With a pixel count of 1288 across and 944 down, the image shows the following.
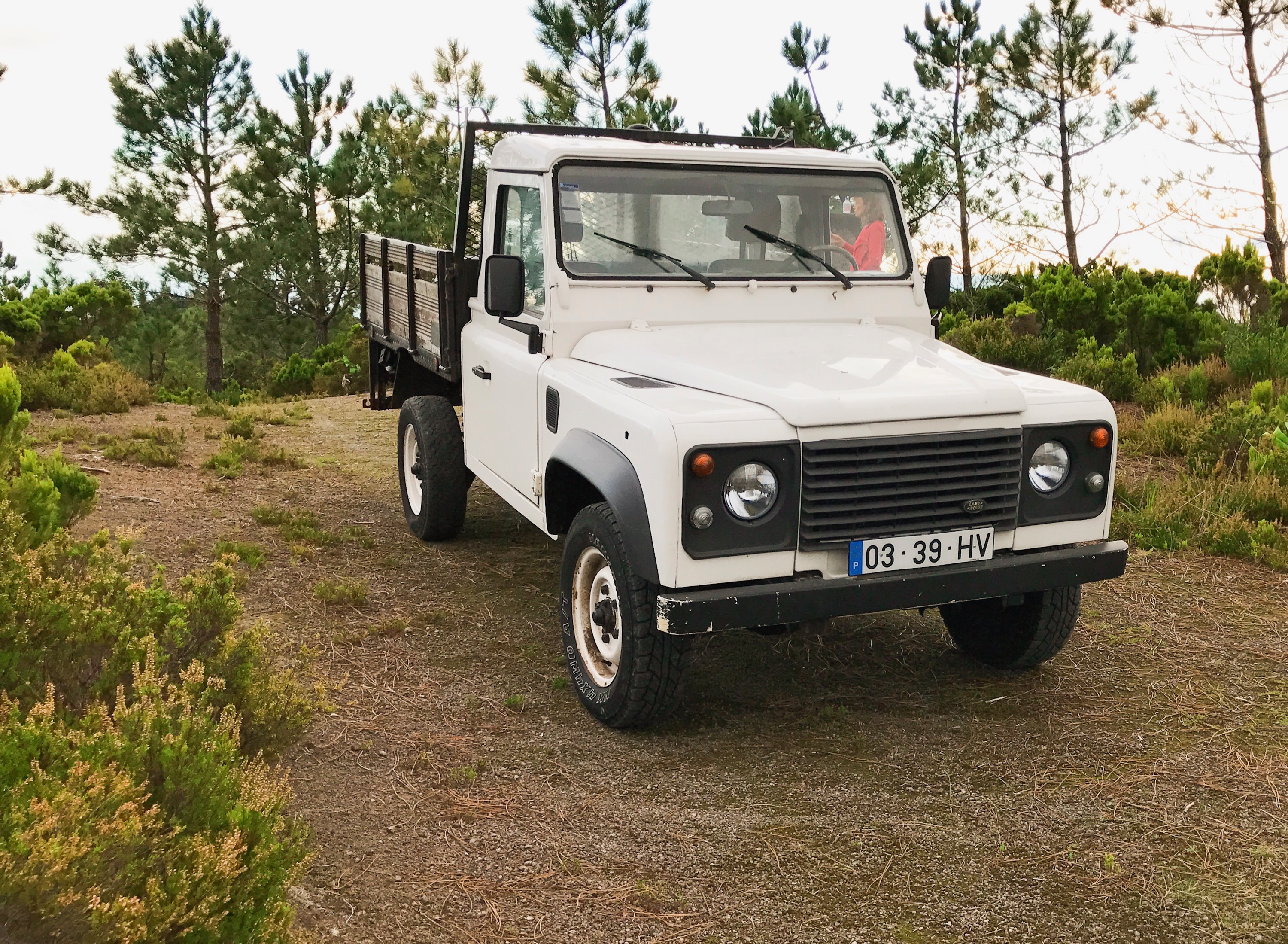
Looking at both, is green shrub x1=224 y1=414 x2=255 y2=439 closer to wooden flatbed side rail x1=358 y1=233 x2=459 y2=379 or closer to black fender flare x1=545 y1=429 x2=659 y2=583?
wooden flatbed side rail x1=358 y1=233 x2=459 y2=379

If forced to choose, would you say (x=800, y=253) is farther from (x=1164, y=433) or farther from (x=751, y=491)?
(x=1164, y=433)

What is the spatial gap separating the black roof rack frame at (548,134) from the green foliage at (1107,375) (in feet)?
18.6

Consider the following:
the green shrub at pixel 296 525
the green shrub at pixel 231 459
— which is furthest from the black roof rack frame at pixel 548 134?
the green shrub at pixel 231 459

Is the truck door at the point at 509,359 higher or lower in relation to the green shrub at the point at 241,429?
higher

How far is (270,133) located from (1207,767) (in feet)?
77.8

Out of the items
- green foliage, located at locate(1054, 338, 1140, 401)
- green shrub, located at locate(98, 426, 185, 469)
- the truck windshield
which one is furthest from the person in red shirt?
green foliage, located at locate(1054, 338, 1140, 401)

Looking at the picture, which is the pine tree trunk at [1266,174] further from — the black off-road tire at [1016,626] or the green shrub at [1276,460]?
the black off-road tire at [1016,626]

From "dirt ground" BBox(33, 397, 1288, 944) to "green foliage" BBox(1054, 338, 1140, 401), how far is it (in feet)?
16.9

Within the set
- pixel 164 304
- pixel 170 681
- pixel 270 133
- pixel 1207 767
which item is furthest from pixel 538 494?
pixel 164 304

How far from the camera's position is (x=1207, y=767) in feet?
13.8

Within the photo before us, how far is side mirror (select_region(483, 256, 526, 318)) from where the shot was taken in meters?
4.86

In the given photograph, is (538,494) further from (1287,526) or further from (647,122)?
(647,122)

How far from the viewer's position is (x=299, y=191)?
25.3 m

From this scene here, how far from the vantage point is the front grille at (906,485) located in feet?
12.8
